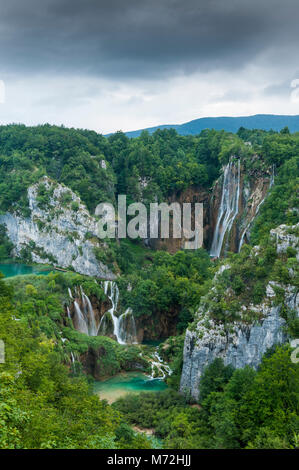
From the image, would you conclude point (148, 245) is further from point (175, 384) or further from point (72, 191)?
point (175, 384)

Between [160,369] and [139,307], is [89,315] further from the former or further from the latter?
[160,369]

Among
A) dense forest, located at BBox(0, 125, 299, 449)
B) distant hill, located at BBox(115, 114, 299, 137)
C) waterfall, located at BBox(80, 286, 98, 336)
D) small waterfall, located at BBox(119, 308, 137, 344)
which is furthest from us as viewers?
distant hill, located at BBox(115, 114, 299, 137)

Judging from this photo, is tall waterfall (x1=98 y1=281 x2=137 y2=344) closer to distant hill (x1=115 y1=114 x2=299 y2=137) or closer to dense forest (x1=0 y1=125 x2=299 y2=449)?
dense forest (x1=0 y1=125 x2=299 y2=449)

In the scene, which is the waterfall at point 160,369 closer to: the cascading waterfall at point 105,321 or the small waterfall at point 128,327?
the small waterfall at point 128,327

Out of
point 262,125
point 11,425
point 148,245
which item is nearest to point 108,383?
point 11,425

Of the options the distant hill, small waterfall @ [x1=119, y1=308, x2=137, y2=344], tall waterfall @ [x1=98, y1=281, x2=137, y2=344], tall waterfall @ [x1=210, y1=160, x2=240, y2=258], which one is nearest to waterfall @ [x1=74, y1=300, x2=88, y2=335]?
tall waterfall @ [x1=98, y1=281, x2=137, y2=344]
